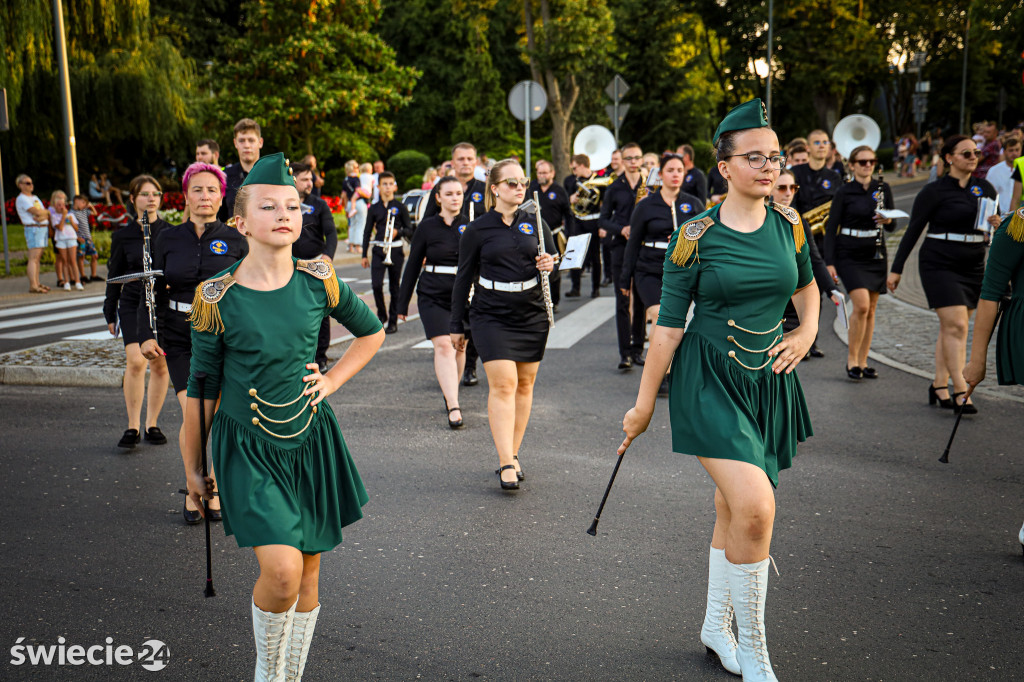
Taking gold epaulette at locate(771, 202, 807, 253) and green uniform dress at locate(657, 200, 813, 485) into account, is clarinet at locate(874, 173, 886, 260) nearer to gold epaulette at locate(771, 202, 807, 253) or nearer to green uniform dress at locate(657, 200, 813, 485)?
gold epaulette at locate(771, 202, 807, 253)

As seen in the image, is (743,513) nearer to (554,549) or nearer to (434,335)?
(554,549)

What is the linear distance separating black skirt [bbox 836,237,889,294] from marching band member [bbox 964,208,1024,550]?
13.0 ft

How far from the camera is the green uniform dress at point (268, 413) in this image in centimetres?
329

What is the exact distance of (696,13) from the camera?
152 feet

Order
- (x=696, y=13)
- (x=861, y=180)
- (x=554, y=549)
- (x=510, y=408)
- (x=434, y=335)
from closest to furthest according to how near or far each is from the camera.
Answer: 1. (x=554, y=549)
2. (x=510, y=408)
3. (x=434, y=335)
4. (x=861, y=180)
5. (x=696, y=13)

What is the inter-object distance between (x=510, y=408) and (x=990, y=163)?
13.7 meters

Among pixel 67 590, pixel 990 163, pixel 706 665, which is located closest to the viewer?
pixel 706 665

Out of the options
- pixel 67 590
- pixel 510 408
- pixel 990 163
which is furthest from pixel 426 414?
pixel 990 163

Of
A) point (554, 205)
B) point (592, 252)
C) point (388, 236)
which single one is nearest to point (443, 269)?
point (388, 236)

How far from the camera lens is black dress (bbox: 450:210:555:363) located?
250 inches

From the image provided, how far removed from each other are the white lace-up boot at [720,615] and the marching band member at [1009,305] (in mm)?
2120

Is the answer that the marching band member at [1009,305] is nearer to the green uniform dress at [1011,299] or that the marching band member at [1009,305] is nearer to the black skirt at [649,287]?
the green uniform dress at [1011,299]

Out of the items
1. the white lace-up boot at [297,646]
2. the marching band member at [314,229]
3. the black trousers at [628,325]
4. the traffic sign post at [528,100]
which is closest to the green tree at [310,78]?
the traffic sign post at [528,100]

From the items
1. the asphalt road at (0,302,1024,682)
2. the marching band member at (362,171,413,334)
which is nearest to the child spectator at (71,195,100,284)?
the marching band member at (362,171,413,334)
